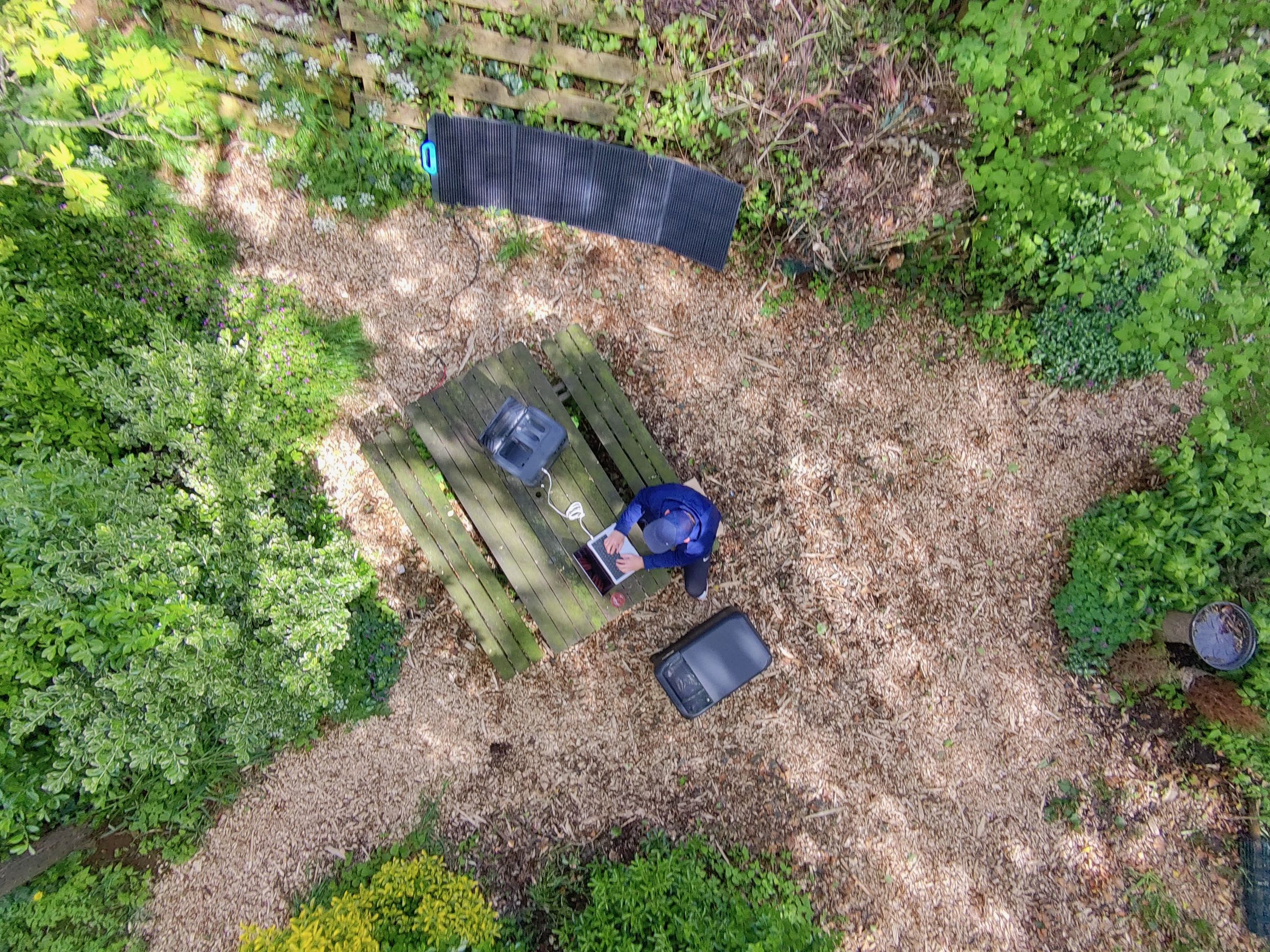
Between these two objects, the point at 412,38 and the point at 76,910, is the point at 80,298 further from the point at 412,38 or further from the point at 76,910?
the point at 76,910

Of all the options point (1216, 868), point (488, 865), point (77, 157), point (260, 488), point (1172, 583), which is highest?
point (77, 157)

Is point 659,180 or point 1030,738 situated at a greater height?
point 659,180

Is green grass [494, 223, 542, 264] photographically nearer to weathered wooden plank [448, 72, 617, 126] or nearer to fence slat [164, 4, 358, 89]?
weathered wooden plank [448, 72, 617, 126]

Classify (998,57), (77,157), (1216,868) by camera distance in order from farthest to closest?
(1216,868), (77,157), (998,57)

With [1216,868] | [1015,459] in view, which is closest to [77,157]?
[1015,459]

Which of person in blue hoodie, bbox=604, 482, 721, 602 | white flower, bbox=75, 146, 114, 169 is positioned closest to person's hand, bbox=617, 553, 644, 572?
person in blue hoodie, bbox=604, 482, 721, 602

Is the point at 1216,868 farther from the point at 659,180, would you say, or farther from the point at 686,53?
the point at 686,53

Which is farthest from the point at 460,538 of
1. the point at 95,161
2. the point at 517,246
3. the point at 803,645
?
the point at 95,161
